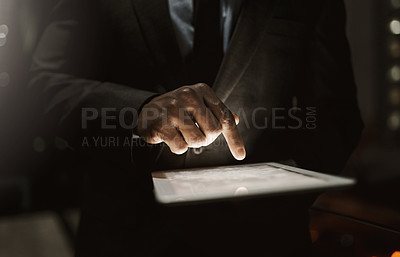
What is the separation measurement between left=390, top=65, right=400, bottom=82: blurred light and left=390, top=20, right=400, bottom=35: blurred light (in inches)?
4.1

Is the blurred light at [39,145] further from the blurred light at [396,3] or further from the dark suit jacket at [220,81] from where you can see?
the blurred light at [396,3]

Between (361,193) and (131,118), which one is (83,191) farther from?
(361,193)

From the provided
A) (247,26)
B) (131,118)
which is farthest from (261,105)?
(131,118)

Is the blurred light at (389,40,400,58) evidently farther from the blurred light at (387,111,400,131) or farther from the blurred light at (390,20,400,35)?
Answer: the blurred light at (387,111,400,131)

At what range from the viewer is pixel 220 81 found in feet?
2.10

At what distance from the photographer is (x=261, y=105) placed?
0.68m

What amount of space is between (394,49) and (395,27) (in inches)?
2.3

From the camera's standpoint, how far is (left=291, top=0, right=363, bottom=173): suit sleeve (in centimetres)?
73

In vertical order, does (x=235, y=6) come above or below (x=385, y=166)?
above

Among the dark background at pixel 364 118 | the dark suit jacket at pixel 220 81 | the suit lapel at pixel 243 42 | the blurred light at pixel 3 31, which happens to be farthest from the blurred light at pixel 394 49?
the blurred light at pixel 3 31

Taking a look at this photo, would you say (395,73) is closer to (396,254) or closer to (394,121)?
(394,121)

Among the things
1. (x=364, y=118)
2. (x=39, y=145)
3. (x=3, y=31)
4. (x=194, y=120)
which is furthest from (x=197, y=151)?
(x=39, y=145)

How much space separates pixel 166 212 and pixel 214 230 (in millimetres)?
113

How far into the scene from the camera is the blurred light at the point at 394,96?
88 centimetres
